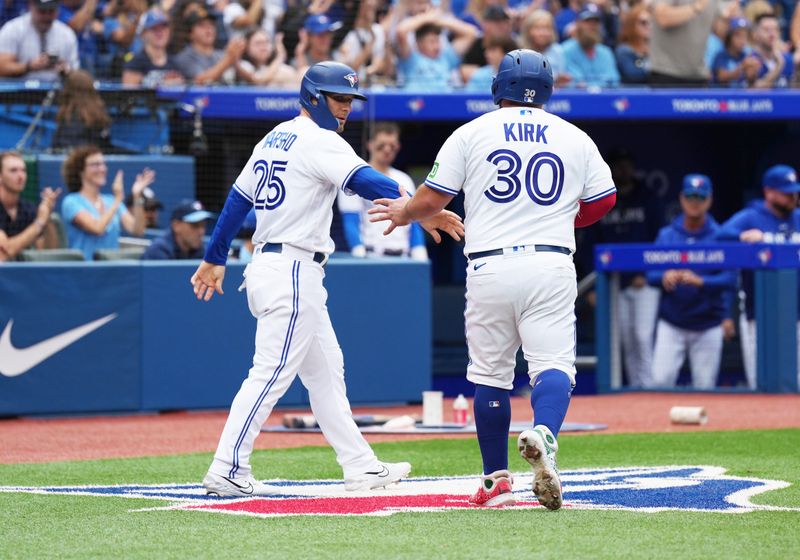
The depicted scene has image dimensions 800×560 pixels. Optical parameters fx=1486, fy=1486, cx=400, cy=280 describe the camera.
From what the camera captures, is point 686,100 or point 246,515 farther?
point 686,100

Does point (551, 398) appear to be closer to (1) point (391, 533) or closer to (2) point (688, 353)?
(1) point (391, 533)

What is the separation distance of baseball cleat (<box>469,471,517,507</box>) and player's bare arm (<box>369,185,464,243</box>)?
1004 mm

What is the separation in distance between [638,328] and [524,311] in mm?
7333

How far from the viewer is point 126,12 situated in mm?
14320

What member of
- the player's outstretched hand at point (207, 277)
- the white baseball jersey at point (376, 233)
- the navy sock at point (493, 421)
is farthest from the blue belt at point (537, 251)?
the white baseball jersey at point (376, 233)

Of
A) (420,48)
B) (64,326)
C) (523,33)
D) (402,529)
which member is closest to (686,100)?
(523,33)

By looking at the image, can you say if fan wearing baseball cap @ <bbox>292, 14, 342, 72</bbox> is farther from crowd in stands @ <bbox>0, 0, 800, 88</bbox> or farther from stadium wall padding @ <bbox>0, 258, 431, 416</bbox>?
stadium wall padding @ <bbox>0, 258, 431, 416</bbox>

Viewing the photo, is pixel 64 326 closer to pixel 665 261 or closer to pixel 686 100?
pixel 665 261

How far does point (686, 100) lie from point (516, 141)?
9425mm

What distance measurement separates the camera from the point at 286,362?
6547 millimetres

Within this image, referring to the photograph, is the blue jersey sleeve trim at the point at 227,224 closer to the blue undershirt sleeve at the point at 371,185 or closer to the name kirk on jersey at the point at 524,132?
the blue undershirt sleeve at the point at 371,185

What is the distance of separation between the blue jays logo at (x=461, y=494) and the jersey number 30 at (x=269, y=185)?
130 cm

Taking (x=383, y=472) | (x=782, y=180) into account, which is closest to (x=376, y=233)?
(x=782, y=180)

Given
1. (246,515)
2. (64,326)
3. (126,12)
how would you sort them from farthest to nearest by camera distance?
(126,12) → (64,326) → (246,515)
